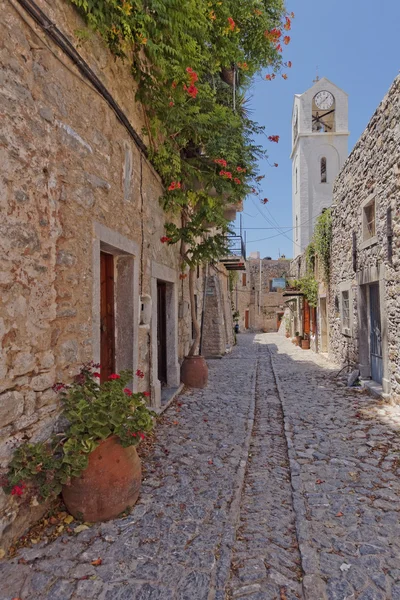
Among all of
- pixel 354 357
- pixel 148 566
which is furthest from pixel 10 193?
pixel 354 357

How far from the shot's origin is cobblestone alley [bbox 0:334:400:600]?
1.97 metres

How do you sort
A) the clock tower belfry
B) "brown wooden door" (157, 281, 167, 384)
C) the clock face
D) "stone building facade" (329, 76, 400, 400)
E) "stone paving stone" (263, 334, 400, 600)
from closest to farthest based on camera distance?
"stone paving stone" (263, 334, 400, 600) < "stone building facade" (329, 76, 400, 400) < "brown wooden door" (157, 281, 167, 384) < the clock tower belfry < the clock face

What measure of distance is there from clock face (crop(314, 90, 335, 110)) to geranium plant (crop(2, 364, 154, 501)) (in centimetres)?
2407

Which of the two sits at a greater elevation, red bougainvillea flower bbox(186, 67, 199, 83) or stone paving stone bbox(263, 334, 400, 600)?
red bougainvillea flower bbox(186, 67, 199, 83)

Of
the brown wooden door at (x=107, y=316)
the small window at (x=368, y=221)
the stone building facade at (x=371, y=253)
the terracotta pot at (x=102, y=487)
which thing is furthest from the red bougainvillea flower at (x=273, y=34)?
the terracotta pot at (x=102, y=487)

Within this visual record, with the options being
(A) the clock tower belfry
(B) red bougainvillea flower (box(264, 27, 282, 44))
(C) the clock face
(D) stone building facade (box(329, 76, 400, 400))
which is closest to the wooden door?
(D) stone building facade (box(329, 76, 400, 400))

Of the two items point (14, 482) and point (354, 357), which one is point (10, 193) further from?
point (354, 357)

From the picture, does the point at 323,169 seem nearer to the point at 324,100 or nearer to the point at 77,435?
the point at 324,100

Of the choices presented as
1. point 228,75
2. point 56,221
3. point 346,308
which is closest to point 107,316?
→ point 56,221

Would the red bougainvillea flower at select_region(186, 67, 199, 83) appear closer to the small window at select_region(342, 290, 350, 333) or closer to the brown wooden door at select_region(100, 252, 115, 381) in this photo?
the brown wooden door at select_region(100, 252, 115, 381)

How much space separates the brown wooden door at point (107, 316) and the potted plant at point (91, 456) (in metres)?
1.24

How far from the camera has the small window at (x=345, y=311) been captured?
8.82 m

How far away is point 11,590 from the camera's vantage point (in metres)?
1.89

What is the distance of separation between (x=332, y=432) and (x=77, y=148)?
419 centimetres
